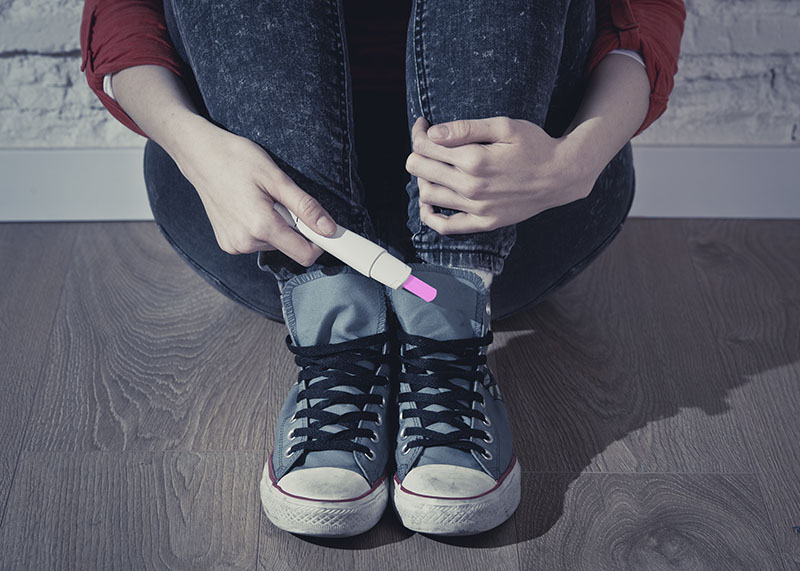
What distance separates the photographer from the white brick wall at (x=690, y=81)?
102cm

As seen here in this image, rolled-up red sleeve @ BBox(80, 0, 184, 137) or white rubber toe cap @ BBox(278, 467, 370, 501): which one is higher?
rolled-up red sleeve @ BBox(80, 0, 184, 137)

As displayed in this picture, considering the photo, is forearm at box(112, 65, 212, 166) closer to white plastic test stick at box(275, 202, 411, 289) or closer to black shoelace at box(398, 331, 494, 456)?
white plastic test stick at box(275, 202, 411, 289)

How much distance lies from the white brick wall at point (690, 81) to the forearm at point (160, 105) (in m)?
0.33

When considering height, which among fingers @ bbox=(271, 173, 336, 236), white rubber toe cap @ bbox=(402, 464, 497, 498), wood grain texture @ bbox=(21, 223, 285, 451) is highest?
fingers @ bbox=(271, 173, 336, 236)

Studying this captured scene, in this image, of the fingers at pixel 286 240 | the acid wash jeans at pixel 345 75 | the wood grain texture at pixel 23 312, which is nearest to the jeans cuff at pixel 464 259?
the acid wash jeans at pixel 345 75

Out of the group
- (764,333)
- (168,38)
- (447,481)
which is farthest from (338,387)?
(764,333)

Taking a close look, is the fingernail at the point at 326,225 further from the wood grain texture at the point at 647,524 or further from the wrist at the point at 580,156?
the wood grain texture at the point at 647,524

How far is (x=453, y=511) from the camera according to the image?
71cm

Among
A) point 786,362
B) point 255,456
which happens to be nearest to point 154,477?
point 255,456

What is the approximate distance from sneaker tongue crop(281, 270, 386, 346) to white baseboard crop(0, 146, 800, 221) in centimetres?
48

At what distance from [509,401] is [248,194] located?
385 mm

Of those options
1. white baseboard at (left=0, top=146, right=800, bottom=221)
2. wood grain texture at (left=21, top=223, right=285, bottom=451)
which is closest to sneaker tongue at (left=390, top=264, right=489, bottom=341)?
wood grain texture at (left=21, top=223, right=285, bottom=451)

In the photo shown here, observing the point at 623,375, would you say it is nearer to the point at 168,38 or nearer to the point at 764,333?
the point at 764,333

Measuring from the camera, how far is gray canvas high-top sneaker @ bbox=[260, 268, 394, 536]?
2.35 ft
